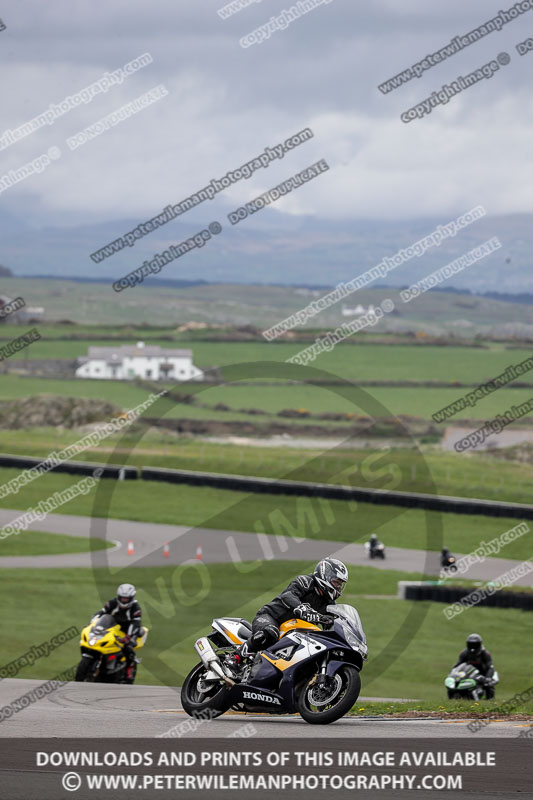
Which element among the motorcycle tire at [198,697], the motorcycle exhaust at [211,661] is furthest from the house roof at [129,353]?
the motorcycle exhaust at [211,661]

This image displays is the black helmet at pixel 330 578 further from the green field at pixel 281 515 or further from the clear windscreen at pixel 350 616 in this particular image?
the green field at pixel 281 515

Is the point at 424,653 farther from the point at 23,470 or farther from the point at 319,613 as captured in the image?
the point at 23,470

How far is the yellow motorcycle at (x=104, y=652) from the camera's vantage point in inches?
681

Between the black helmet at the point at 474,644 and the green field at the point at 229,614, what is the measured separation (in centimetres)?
164

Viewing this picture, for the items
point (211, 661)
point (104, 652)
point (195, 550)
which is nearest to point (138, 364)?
point (195, 550)

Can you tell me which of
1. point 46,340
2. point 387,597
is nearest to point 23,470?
point 387,597

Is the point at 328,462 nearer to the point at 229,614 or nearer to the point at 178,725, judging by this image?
the point at 229,614

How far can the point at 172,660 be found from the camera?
24250 millimetres

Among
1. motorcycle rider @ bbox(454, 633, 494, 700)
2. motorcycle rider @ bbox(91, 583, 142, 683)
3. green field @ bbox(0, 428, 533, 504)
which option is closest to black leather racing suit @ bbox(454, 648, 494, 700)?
motorcycle rider @ bbox(454, 633, 494, 700)

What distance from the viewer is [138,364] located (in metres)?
132

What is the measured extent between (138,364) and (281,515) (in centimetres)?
8714

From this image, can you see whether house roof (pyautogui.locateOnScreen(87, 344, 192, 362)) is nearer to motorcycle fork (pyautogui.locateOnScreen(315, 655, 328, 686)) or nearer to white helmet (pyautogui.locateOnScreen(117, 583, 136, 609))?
white helmet (pyautogui.locateOnScreen(117, 583, 136, 609))

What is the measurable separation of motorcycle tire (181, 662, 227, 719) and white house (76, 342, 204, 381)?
4535 inches

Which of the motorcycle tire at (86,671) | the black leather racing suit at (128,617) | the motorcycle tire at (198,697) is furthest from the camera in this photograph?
the motorcycle tire at (86,671)
